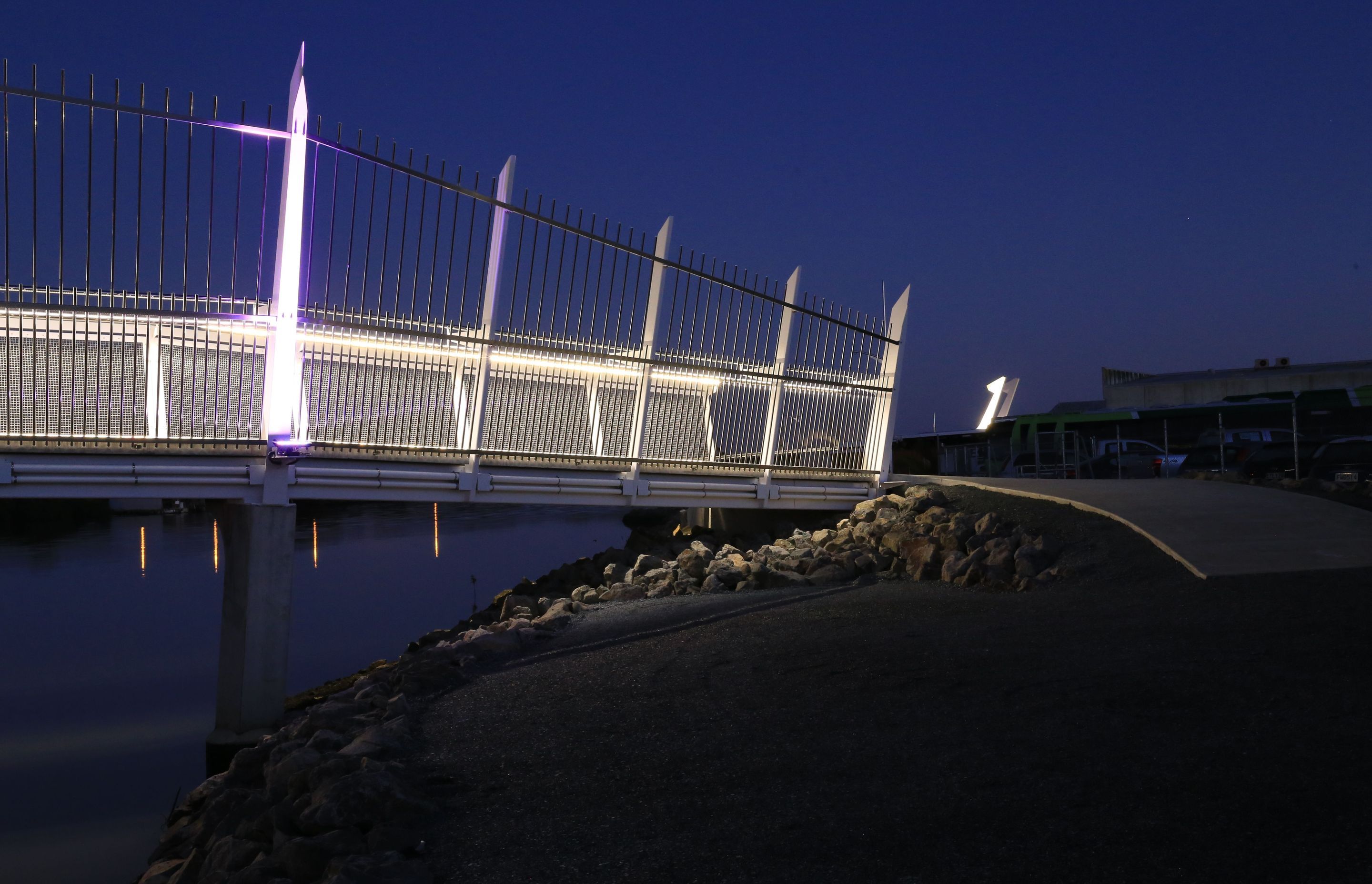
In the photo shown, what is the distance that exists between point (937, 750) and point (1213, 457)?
2203cm

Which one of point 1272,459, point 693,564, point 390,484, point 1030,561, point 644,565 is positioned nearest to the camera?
point 1030,561

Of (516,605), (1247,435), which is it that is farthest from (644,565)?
(1247,435)

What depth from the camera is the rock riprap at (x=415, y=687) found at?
13.8 feet

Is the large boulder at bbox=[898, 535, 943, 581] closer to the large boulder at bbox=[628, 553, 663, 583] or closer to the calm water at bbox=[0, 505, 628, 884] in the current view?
the large boulder at bbox=[628, 553, 663, 583]

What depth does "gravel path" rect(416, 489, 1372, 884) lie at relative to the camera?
3596 millimetres

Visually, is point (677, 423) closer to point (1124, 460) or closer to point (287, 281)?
point (287, 281)

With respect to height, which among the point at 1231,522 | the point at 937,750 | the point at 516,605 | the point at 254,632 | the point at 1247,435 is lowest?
the point at 516,605

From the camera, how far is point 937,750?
469 cm

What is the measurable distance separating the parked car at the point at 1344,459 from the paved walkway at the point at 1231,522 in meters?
4.97

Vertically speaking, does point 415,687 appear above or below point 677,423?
below

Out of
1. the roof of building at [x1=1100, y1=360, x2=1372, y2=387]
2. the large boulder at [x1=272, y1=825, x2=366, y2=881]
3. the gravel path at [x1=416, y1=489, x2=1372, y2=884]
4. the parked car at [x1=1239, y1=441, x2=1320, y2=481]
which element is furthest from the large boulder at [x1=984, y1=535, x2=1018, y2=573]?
the roof of building at [x1=1100, y1=360, x2=1372, y2=387]

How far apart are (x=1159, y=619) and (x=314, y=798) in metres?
5.82

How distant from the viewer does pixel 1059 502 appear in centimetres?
1186

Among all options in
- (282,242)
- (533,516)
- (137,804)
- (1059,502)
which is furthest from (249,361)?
(533,516)
